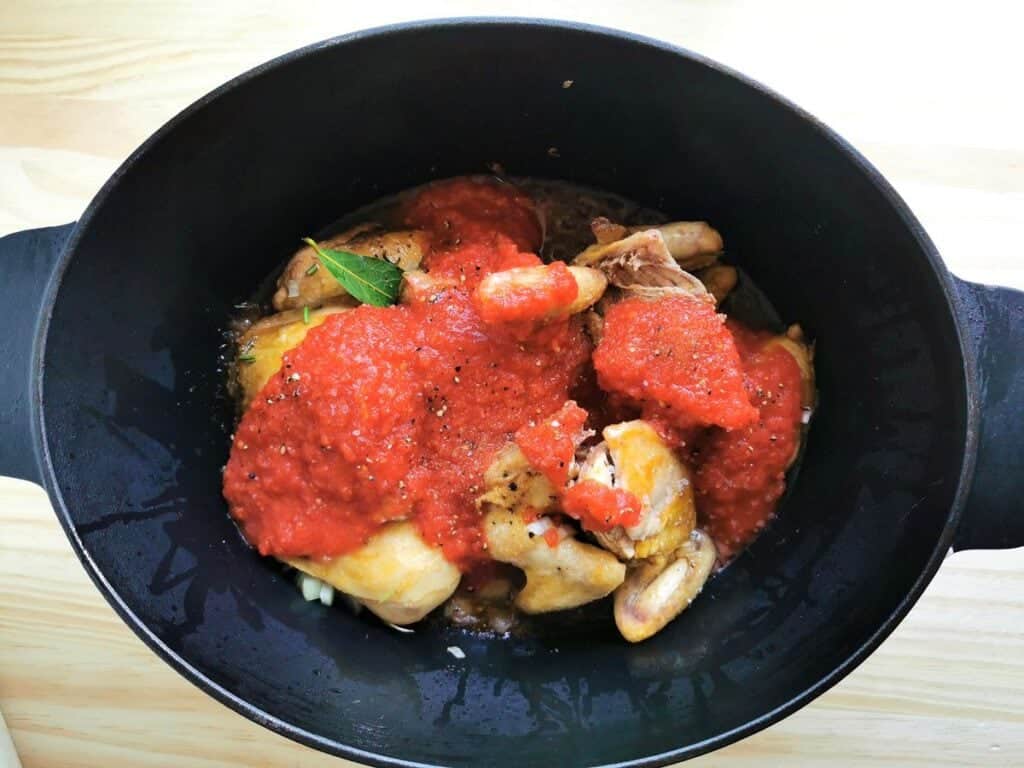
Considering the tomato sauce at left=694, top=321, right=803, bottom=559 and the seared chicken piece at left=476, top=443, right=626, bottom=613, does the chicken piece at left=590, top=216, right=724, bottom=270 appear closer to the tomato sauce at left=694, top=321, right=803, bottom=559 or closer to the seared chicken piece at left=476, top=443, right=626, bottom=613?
the tomato sauce at left=694, top=321, right=803, bottom=559

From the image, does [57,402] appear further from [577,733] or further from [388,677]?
[577,733]

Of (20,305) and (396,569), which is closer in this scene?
(20,305)

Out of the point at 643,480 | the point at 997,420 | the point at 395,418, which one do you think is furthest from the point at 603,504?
the point at 997,420

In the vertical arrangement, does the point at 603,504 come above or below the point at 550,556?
above

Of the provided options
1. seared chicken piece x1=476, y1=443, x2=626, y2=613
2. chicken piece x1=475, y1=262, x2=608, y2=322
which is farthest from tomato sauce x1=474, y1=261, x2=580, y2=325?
seared chicken piece x1=476, y1=443, x2=626, y2=613

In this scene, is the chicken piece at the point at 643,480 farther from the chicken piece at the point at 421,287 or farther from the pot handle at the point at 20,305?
the pot handle at the point at 20,305

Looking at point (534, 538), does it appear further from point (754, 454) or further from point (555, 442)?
point (754, 454)
